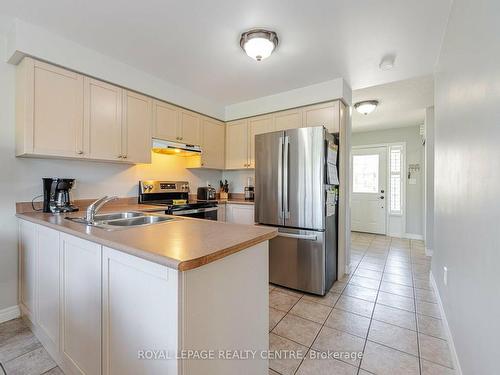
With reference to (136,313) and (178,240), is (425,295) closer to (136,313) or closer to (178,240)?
(178,240)

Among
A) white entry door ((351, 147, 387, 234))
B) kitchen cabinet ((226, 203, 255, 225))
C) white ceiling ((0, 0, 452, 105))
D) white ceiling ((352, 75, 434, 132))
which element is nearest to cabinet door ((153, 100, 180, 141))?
white ceiling ((0, 0, 452, 105))

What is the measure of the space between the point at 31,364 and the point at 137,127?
220cm

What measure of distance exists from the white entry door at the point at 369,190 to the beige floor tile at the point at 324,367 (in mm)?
4611

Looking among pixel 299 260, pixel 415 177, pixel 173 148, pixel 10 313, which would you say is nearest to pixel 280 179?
pixel 299 260

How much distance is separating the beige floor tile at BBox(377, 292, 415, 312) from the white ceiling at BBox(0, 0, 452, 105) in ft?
8.14

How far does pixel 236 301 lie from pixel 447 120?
7.08ft

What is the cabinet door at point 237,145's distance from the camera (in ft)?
12.3

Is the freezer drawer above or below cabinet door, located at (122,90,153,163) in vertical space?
below

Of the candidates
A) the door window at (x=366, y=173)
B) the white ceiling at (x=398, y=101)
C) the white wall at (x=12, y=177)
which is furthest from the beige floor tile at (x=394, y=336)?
the door window at (x=366, y=173)

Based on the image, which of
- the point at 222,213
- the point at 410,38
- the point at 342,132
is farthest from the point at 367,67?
Answer: the point at 222,213

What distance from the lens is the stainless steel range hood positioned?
2.89 m

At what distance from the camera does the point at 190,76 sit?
2.86m

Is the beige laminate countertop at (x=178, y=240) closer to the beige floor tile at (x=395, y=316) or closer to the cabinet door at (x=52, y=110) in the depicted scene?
the cabinet door at (x=52, y=110)

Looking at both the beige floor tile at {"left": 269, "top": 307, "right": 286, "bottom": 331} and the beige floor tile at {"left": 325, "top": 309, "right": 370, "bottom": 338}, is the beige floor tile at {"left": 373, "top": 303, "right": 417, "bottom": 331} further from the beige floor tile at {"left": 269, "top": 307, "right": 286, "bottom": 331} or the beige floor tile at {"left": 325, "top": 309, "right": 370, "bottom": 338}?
the beige floor tile at {"left": 269, "top": 307, "right": 286, "bottom": 331}
